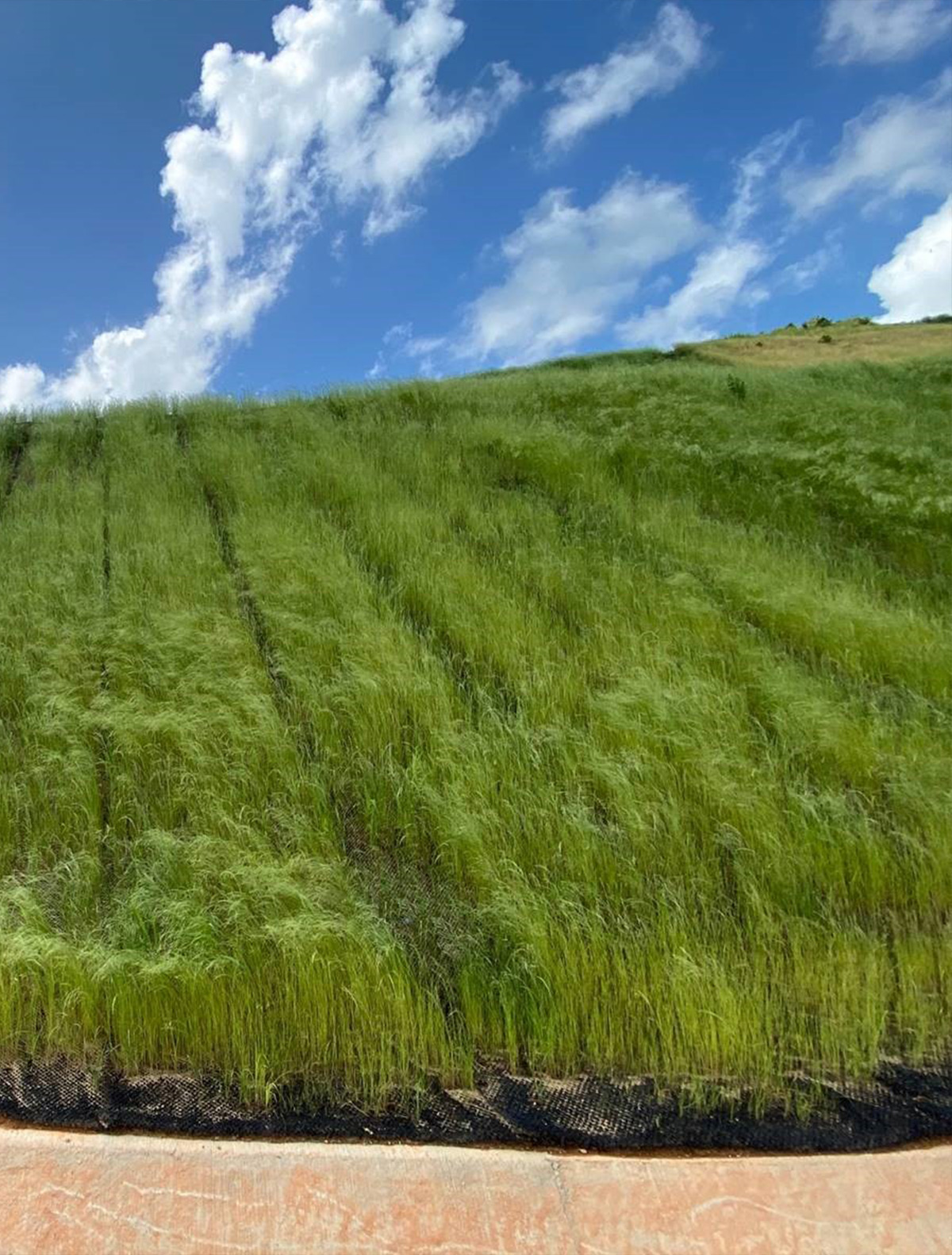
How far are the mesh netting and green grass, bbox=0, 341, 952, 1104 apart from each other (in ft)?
0.26

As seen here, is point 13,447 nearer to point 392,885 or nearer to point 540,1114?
point 392,885

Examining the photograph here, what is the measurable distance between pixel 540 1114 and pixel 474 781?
150 centimetres

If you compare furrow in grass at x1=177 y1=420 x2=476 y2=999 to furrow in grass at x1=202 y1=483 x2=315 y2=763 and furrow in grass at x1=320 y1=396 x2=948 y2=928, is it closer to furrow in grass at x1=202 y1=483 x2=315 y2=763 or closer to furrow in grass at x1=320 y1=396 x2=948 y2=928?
furrow in grass at x1=202 y1=483 x2=315 y2=763

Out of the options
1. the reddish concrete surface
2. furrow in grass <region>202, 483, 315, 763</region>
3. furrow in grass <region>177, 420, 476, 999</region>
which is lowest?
the reddish concrete surface

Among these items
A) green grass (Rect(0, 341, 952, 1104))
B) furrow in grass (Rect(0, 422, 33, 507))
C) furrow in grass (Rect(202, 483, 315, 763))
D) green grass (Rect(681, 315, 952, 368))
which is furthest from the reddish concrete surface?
green grass (Rect(681, 315, 952, 368))

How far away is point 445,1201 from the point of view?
1.84 meters

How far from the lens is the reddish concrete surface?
174 centimetres

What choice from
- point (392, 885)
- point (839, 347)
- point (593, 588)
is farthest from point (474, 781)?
point (839, 347)

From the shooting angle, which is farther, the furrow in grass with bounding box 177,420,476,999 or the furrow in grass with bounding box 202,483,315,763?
the furrow in grass with bounding box 202,483,315,763

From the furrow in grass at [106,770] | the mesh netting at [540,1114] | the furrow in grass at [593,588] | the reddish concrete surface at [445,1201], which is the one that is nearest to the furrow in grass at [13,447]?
→ the furrow in grass at [106,770]

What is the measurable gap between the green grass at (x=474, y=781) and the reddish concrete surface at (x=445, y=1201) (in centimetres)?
31

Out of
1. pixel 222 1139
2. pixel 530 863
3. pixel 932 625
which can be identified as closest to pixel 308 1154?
pixel 222 1139

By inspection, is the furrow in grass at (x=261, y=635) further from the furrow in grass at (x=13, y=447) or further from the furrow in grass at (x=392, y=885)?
the furrow in grass at (x=13, y=447)

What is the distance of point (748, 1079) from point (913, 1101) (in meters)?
0.45
